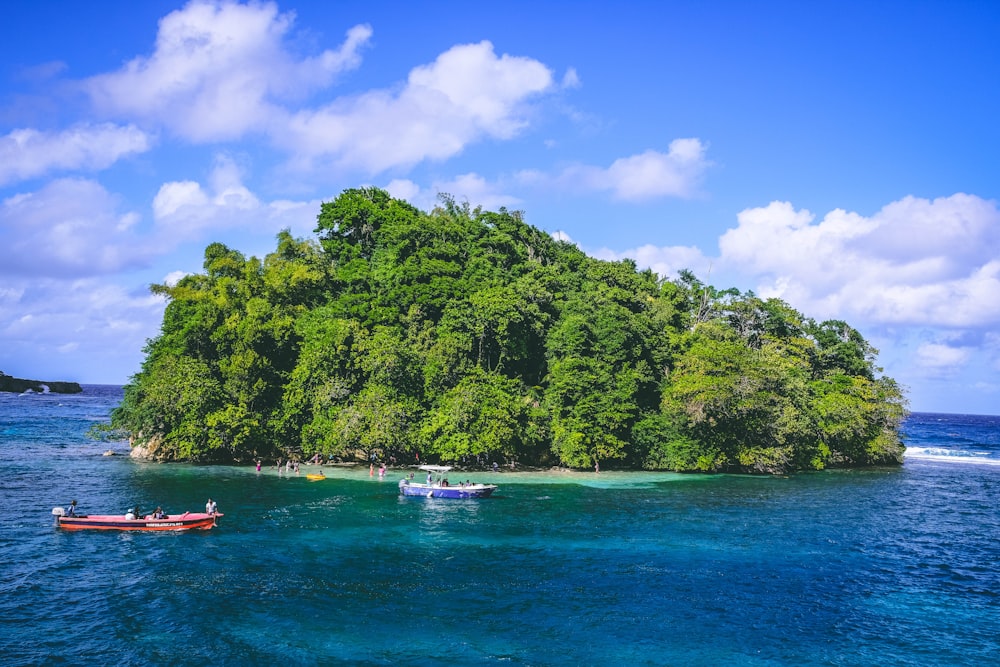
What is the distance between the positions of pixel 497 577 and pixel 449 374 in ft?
116

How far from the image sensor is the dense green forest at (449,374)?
64188 mm

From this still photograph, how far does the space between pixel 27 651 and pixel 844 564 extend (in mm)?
39712

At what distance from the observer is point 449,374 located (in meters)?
67.3

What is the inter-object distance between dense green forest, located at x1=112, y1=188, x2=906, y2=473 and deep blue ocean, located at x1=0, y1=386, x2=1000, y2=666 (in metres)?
7.62

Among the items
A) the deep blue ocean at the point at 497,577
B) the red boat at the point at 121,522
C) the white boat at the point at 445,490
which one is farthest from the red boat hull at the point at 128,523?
the white boat at the point at 445,490

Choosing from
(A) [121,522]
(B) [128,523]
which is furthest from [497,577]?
(A) [121,522]

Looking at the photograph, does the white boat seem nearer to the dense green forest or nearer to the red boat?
the dense green forest

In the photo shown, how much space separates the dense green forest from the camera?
64188 mm

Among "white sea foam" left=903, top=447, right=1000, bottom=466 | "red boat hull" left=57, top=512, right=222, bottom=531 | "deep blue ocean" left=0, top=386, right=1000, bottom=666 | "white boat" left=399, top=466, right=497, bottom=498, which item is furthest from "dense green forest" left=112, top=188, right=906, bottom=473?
"white sea foam" left=903, top=447, right=1000, bottom=466

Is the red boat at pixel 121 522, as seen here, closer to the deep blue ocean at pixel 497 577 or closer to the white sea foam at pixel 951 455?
the deep blue ocean at pixel 497 577

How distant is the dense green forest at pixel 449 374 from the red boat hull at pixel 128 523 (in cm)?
2296

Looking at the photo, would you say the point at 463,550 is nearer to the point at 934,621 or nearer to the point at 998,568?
the point at 934,621

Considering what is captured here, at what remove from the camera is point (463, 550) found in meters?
37.9

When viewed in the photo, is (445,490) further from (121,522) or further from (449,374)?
(121,522)
